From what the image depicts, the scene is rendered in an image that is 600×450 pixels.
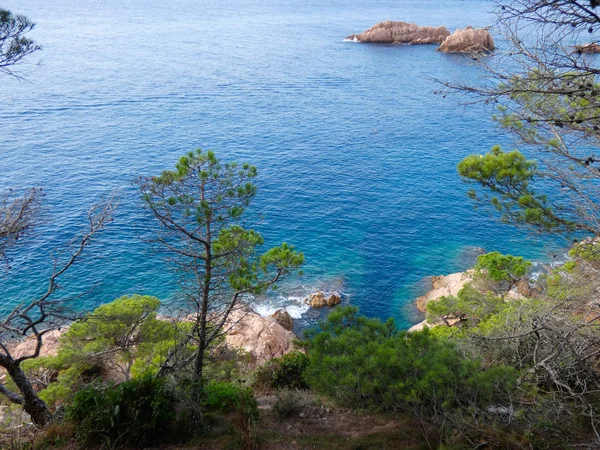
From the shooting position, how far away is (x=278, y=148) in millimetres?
53219

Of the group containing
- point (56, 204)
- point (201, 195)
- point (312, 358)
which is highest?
point (201, 195)

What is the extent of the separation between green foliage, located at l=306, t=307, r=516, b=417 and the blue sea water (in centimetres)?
488

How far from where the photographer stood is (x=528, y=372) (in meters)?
11.7

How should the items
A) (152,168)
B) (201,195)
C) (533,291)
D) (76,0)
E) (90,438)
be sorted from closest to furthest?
(90,438), (201,195), (533,291), (152,168), (76,0)

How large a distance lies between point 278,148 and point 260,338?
30052 mm

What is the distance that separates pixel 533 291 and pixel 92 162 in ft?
141

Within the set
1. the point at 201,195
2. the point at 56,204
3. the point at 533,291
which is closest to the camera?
the point at 201,195

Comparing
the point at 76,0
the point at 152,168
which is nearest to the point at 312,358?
the point at 152,168

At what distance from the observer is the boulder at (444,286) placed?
3203 cm

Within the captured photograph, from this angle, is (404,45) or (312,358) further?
(404,45)

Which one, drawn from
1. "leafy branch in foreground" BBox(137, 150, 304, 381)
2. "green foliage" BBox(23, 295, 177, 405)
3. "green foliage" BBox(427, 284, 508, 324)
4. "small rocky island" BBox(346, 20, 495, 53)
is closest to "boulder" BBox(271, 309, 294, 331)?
"green foliage" BBox(427, 284, 508, 324)

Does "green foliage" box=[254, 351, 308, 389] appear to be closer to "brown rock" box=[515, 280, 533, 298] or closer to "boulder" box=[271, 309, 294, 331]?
"boulder" box=[271, 309, 294, 331]

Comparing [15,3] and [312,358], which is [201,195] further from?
[15,3]

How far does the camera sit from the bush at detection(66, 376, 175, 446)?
1130cm
